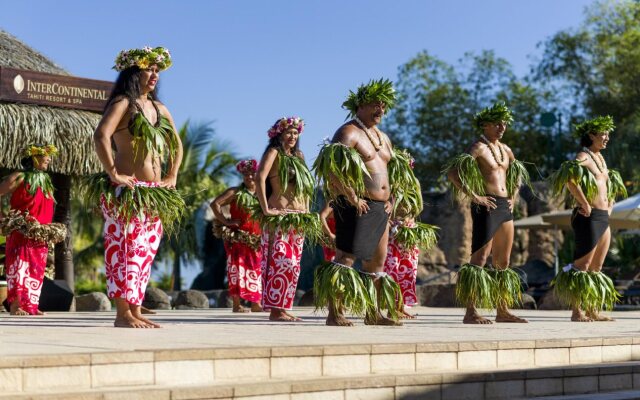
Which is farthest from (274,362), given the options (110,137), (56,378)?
(110,137)

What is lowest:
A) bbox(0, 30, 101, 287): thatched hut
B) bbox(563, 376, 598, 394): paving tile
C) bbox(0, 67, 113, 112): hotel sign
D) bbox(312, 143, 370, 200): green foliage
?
bbox(563, 376, 598, 394): paving tile

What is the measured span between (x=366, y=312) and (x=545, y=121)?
25168mm

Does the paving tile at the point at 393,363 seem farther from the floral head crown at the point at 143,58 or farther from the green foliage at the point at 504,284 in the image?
the green foliage at the point at 504,284

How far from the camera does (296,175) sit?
28.4ft

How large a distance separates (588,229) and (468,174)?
58.1 inches

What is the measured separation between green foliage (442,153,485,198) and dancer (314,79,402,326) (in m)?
0.85

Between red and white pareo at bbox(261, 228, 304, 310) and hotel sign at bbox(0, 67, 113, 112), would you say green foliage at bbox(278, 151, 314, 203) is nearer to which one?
red and white pareo at bbox(261, 228, 304, 310)

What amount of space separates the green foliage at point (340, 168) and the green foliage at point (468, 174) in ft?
3.65

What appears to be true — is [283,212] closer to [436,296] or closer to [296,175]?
[296,175]

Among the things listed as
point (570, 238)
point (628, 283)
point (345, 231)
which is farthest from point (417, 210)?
point (570, 238)

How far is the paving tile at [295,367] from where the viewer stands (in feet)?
15.8

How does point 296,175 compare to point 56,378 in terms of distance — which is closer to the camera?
point 56,378

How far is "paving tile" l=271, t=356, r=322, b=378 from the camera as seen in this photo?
4.81 metres

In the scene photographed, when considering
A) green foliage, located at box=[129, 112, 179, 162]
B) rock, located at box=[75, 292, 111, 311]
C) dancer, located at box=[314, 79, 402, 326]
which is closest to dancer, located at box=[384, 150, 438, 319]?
dancer, located at box=[314, 79, 402, 326]
